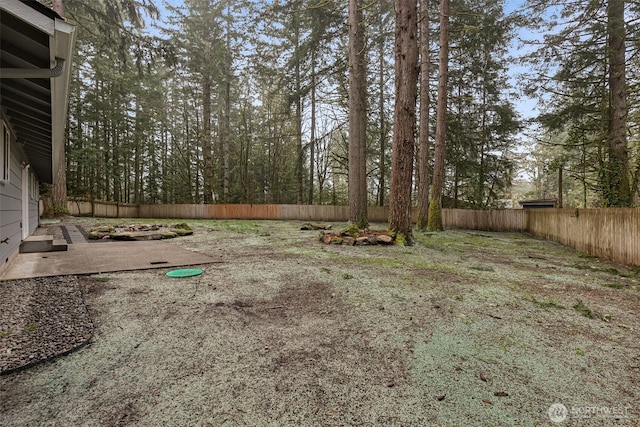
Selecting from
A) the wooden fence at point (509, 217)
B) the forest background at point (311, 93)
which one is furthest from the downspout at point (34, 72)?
the forest background at point (311, 93)

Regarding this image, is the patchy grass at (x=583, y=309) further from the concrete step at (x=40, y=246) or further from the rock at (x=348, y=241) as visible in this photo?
the concrete step at (x=40, y=246)

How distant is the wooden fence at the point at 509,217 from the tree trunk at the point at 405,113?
328 centimetres

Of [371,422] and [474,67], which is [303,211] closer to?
[474,67]

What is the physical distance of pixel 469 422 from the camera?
1.16m

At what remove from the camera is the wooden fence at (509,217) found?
456 cm

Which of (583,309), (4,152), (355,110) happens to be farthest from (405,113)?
(4,152)

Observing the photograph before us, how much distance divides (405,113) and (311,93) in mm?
10515

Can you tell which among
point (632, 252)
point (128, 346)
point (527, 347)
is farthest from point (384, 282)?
point (632, 252)

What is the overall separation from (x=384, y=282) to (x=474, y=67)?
14297 millimetres

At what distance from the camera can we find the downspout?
2031mm

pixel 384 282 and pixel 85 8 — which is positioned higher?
pixel 85 8

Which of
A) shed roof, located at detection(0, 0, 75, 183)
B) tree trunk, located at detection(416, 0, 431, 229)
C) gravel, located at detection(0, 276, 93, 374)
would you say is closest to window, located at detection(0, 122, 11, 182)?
shed roof, located at detection(0, 0, 75, 183)

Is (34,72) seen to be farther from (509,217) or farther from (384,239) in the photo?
(509,217)

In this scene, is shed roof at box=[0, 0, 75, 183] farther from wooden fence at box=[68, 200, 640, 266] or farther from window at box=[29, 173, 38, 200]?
wooden fence at box=[68, 200, 640, 266]
